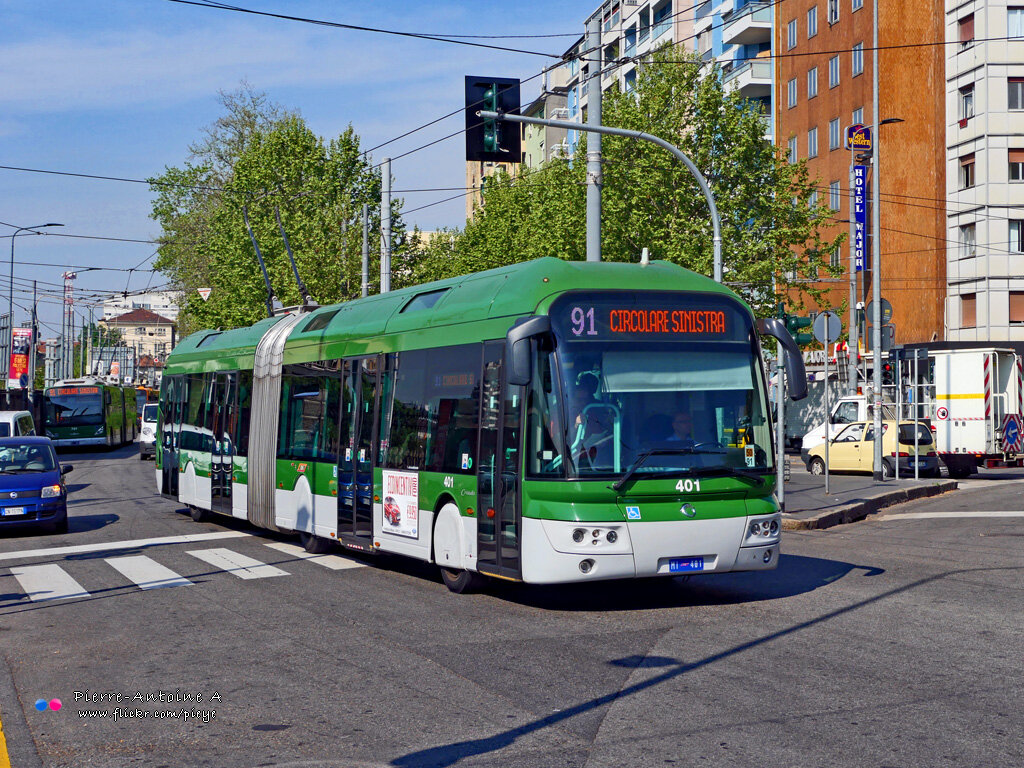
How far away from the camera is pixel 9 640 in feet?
32.0

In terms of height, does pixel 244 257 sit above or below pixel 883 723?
above

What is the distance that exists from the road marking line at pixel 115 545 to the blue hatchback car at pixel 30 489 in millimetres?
1783

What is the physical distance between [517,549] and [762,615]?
6.76 ft

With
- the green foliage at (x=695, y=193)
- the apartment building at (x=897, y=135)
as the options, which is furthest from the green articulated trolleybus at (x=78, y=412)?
the apartment building at (x=897, y=135)

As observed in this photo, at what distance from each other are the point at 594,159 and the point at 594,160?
0.05ft

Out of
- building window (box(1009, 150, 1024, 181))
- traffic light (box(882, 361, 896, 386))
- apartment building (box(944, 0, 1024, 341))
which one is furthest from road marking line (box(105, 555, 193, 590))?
building window (box(1009, 150, 1024, 181))

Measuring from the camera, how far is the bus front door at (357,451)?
1381cm

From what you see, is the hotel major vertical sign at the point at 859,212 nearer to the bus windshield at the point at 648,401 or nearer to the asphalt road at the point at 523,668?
the asphalt road at the point at 523,668

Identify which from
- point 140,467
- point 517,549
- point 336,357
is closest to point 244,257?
point 140,467

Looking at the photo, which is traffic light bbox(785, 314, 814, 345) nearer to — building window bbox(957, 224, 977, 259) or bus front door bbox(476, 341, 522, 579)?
bus front door bbox(476, 341, 522, 579)

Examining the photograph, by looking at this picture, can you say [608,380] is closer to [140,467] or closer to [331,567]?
[331,567]

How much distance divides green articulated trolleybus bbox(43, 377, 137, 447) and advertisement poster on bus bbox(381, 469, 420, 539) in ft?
140

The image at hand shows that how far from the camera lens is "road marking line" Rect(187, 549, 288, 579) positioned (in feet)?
44.4

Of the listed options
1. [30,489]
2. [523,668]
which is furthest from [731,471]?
[30,489]
